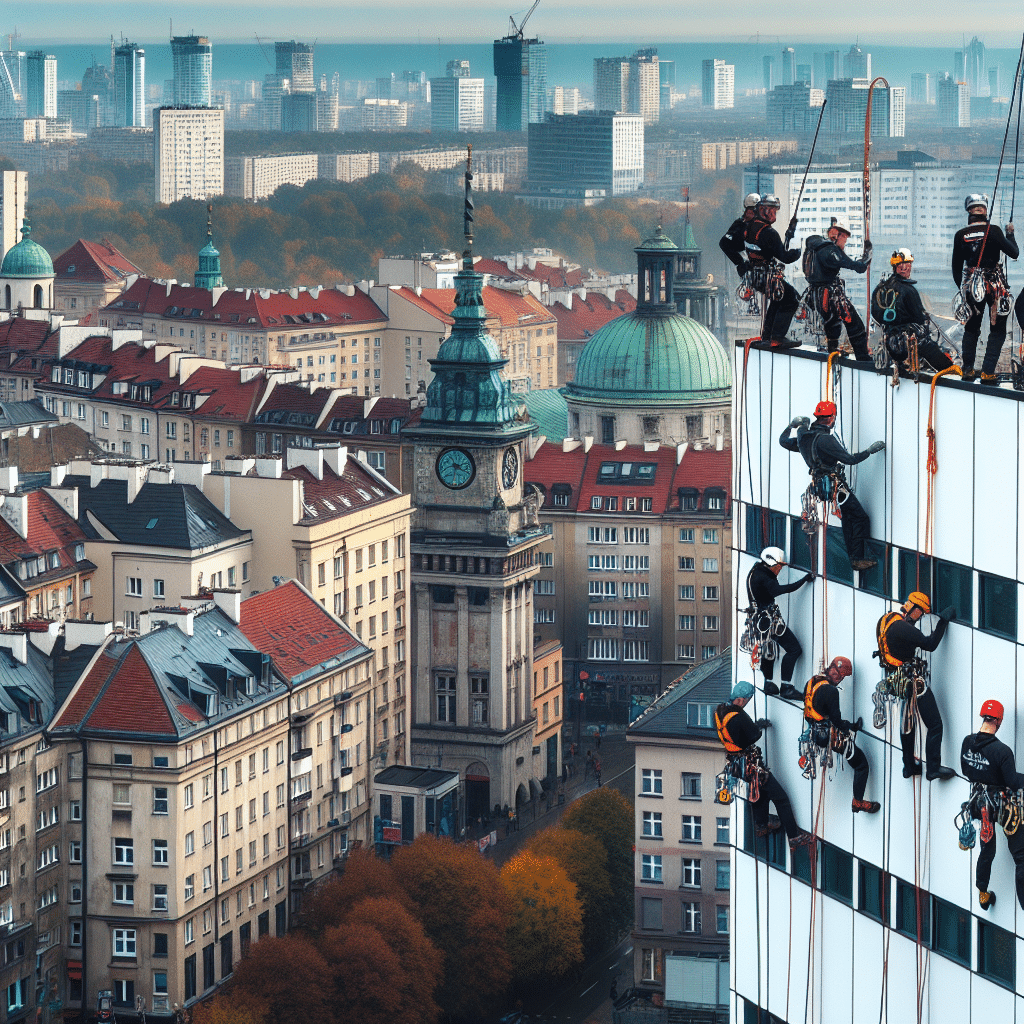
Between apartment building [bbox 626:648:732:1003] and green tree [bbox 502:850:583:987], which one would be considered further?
green tree [bbox 502:850:583:987]

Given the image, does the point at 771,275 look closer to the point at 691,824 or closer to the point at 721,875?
the point at 691,824

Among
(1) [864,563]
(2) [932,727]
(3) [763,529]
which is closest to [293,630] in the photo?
(3) [763,529]

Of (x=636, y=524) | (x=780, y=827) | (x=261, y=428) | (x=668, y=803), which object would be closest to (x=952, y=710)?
(x=780, y=827)

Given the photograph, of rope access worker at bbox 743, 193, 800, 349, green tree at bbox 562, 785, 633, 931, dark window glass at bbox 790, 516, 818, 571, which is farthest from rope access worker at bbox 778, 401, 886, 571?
green tree at bbox 562, 785, 633, 931

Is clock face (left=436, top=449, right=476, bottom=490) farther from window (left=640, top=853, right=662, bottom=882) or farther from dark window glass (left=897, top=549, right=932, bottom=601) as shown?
dark window glass (left=897, top=549, right=932, bottom=601)

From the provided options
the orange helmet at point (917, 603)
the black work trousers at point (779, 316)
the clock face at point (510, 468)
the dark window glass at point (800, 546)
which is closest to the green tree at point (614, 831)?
the clock face at point (510, 468)

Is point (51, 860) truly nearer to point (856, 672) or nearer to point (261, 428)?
point (856, 672)
